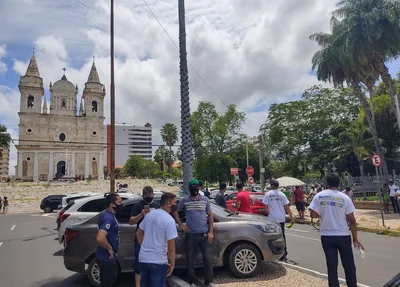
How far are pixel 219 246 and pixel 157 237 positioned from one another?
2686 millimetres

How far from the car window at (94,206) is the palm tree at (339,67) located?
18066 mm

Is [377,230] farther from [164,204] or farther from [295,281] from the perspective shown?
[164,204]

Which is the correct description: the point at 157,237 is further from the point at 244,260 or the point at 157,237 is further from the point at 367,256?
the point at 367,256

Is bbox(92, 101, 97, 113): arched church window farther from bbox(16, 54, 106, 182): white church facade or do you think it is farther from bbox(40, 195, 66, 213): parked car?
bbox(40, 195, 66, 213): parked car

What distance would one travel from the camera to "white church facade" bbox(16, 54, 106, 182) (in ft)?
222

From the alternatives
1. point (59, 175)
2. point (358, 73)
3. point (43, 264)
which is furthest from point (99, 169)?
point (43, 264)

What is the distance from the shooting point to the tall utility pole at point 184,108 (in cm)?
859

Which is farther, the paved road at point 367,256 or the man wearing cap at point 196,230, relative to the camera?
the paved road at point 367,256

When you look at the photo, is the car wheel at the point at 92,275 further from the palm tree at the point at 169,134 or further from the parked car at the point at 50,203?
the palm tree at the point at 169,134

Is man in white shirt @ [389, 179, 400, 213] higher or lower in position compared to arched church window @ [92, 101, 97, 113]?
lower

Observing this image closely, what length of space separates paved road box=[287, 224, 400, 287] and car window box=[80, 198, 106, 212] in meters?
5.47

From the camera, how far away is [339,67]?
2402cm

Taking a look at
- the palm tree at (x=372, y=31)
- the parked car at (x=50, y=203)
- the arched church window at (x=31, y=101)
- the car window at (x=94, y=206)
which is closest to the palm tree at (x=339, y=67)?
the palm tree at (x=372, y=31)

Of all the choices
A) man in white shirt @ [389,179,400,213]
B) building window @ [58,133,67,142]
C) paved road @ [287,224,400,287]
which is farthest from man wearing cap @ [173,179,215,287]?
building window @ [58,133,67,142]
